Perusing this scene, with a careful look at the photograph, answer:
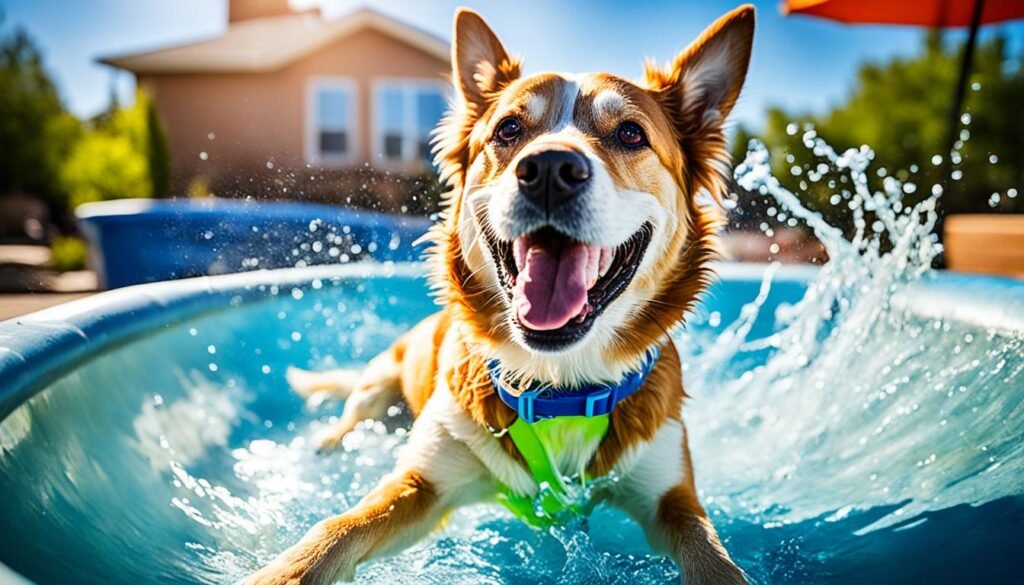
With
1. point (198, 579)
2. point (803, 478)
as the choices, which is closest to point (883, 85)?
point (803, 478)

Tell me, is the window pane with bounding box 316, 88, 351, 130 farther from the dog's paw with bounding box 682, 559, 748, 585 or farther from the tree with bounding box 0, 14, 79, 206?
the dog's paw with bounding box 682, 559, 748, 585

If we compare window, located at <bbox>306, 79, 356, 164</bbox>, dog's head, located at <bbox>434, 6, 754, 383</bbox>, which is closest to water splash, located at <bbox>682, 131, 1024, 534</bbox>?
dog's head, located at <bbox>434, 6, 754, 383</bbox>

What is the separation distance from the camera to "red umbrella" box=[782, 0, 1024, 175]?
6.98 m

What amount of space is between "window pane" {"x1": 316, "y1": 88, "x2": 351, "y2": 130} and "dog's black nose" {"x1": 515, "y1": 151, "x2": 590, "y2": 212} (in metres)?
18.8

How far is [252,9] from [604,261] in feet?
82.6

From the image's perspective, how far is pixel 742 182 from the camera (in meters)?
4.67

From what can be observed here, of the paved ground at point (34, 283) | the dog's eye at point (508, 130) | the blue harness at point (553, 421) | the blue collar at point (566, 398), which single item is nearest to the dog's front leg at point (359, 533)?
the blue harness at point (553, 421)

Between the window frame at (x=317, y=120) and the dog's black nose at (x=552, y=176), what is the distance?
18263 mm

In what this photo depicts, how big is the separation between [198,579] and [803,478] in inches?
96.5

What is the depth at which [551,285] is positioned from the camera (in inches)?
97.7

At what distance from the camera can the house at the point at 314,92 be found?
1975cm

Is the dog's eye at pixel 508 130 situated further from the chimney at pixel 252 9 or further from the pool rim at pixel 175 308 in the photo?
the chimney at pixel 252 9

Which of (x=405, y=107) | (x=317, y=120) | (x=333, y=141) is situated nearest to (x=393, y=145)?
(x=405, y=107)

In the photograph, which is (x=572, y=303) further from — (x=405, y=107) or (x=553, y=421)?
(x=405, y=107)
